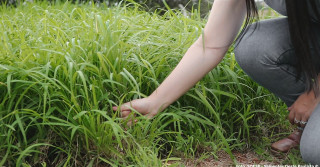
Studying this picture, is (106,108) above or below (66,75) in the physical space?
below

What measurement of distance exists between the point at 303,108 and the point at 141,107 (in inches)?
24.5

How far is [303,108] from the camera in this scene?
1.68 m

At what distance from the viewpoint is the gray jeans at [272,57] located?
1.70m

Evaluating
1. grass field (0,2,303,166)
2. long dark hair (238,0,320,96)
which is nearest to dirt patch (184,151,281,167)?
grass field (0,2,303,166)

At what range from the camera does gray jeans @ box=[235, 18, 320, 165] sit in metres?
1.70

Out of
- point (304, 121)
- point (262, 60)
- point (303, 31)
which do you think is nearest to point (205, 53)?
point (262, 60)

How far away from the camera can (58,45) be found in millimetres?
1885

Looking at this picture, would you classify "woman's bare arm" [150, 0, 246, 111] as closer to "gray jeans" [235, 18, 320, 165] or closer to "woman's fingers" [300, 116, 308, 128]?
"gray jeans" [235, 18, 320, 165]

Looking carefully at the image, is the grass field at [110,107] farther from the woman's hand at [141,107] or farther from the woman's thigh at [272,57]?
the woman's thigh at [272,57]

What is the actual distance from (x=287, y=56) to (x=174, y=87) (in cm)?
46

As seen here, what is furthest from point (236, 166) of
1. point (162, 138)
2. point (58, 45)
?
point (58, 45)

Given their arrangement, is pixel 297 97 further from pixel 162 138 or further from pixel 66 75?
pixel 66 75

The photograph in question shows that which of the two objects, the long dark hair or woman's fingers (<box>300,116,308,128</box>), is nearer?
the long dark hair

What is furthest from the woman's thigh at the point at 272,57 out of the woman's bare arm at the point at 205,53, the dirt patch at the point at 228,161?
the dirt patch at the point at 228,161
